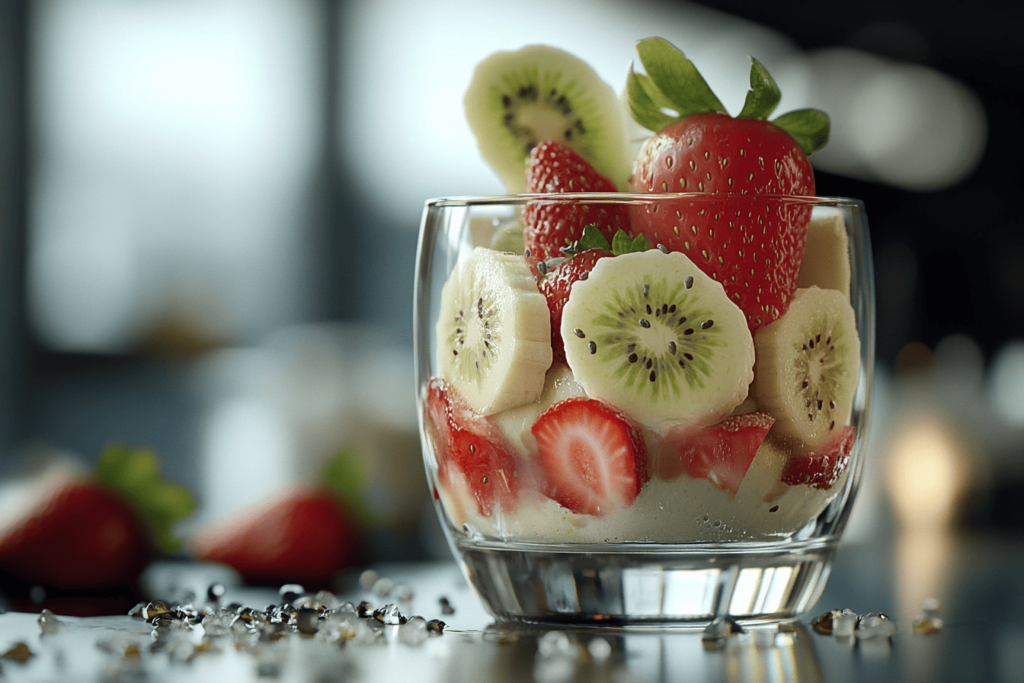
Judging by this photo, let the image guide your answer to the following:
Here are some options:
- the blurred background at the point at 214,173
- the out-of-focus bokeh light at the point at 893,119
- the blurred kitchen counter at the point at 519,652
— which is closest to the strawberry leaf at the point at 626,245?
the blurred kitchen counter at the point at 519,652

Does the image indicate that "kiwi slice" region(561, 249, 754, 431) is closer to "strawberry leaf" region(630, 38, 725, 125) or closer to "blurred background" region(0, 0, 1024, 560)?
"strawberry leaf" region(630, 38, 725, 125)

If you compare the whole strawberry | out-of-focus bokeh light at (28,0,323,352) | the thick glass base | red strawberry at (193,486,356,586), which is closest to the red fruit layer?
the whole strawberry

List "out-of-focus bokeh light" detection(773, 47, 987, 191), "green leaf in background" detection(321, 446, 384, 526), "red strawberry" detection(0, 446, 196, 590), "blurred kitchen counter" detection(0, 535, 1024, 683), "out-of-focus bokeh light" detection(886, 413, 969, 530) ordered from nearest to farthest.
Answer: "blurred kitchen counter" detection(0, 535, 1024, 683) < "red strawberry" detection(0, 446, 196, 590) < "green leaf in background" detection(321, 446, 384, 526) < "out-of-focus bokeh light" detection(886, 413, 969, 530) < "out-of-focus bokeh light" detection(773, 47, 987, 191)

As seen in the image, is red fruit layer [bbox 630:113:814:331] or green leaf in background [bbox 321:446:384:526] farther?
green leaf in background [bbox 321:446:384:526]

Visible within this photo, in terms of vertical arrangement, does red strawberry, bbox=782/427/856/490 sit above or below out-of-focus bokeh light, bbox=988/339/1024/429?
above

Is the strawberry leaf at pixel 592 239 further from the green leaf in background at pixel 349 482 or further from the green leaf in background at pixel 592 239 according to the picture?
the green leaf in background at pixel 349 482

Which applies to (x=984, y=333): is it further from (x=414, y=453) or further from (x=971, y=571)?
(x=971, y=571)

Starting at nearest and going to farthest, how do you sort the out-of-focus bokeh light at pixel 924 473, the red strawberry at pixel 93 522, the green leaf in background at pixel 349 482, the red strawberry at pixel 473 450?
the red strawberry at pixel 473 450 < the red strawberry at pixel 93 522 < the green leaf in background at pixel 349 482 < the out-of-focus bokeh light at pixel 924 473

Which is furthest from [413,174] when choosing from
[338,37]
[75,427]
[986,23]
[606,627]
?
[606,627]
